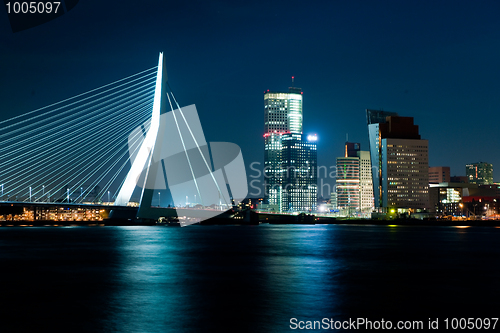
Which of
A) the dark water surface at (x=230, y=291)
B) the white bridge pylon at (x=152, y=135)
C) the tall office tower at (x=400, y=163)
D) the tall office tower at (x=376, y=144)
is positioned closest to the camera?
the dark water surface at (x=230, y=291)

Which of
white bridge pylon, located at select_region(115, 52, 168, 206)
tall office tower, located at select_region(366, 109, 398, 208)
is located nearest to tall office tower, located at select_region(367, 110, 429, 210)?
tall office tower, located at select_region(366, 109, 398, 208)

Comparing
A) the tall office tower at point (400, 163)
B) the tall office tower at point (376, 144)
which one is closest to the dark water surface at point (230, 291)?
the tall office tower at point (400, 163)

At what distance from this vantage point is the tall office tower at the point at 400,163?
15025 centimetres

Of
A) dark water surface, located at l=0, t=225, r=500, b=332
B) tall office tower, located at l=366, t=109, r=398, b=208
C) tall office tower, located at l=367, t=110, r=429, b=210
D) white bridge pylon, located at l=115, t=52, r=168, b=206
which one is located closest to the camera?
dark water surface, located at l=0, t=225, r=500, b=332

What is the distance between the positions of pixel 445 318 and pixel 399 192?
470 feet

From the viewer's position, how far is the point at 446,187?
170 metres

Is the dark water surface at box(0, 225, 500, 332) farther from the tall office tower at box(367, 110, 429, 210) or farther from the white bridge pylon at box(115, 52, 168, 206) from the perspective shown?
the tall office tower at box(367, 110, 429, 210)

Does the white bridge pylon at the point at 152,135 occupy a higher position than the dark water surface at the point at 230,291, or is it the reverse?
the white bridge pylon at the point at 152,135

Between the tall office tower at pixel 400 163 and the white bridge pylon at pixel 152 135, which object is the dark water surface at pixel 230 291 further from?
the tall office tower at pixel 400 163

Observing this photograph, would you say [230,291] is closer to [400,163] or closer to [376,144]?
[400,163]

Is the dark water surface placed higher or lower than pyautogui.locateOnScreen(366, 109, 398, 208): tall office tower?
lower

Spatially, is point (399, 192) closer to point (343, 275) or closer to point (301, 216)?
point (301, 216)

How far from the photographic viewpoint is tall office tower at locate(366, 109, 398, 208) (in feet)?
501

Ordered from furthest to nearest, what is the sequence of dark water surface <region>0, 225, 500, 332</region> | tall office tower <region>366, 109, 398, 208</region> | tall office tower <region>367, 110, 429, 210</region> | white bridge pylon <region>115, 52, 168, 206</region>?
1. tall office tower <region>366, 109, 398, 208</region>
2. tall office tower <region>367, 110, 429, 210</region>
3. white bridge pylon <region>115, 52, 168, 206</region>
4. dark water surface <region>0, 225, 500, 332</region>
